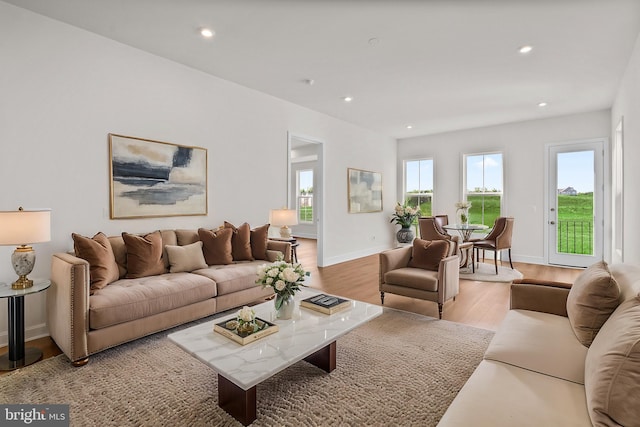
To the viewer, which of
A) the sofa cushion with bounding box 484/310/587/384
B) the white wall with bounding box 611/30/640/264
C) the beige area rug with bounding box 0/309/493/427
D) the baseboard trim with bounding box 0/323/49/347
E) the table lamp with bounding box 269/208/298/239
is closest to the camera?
the sofa cushion with bounding box 484/310/587/384

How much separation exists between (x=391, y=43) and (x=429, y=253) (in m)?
2.28

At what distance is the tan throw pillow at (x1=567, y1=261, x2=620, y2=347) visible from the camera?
66.4 inches

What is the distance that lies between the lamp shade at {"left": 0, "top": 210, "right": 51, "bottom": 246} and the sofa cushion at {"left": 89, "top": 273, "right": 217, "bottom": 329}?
1.97ft

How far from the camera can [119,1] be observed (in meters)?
2.65

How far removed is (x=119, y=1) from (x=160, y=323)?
271 centimetres

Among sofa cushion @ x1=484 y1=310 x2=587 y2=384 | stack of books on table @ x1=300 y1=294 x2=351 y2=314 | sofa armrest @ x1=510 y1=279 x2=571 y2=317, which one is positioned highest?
sofa armrest @ x1=510 y1=279 x2=571 y2=317

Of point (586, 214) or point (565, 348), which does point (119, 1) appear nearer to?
point (565, 348)

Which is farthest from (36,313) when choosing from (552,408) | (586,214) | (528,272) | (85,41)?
(586,214)

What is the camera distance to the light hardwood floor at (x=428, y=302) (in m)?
3.34

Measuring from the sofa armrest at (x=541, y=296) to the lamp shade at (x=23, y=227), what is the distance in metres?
3.59

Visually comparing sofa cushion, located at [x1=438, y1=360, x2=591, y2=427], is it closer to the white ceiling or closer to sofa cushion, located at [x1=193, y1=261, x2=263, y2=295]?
sofa cushion, located at [x1=193, y1=261, x2=263, y2=295]

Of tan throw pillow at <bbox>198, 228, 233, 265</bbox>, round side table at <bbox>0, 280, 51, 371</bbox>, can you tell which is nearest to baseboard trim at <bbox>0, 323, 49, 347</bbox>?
round side table at <bbox>0, 280, 51, 371</bbox>

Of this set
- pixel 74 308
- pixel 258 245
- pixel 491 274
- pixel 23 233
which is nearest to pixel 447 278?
pixel 258 245

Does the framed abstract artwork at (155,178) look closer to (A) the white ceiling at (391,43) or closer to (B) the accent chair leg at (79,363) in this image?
(A) the white ceiling at (391,43)
